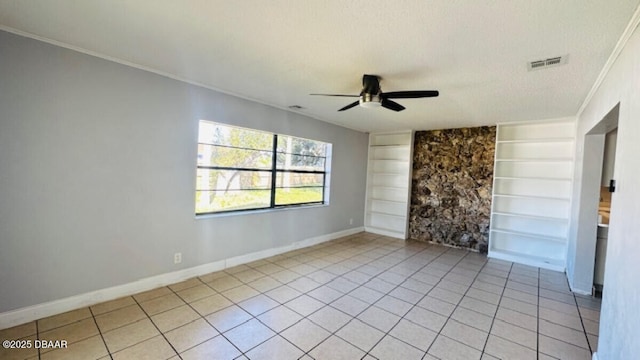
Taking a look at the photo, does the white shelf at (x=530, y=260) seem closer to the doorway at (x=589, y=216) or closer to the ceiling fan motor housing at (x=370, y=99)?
the doorway at (x=589, y=216)

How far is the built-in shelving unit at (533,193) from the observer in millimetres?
4281

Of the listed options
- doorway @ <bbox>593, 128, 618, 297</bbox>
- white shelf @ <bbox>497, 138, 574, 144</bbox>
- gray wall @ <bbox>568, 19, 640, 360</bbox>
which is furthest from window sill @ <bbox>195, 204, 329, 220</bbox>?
doorway @ <bbox>593, 128, 618, 297</bbox>

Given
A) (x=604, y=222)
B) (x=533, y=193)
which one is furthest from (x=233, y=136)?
(x=533, y=193)

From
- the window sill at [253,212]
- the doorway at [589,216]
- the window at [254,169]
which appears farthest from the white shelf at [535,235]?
the window at [254,169]

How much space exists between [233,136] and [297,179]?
147cm

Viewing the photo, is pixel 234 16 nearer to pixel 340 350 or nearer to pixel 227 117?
pixel 227 117

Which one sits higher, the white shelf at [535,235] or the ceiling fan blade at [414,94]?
the ceiling fan blade at [414,94]

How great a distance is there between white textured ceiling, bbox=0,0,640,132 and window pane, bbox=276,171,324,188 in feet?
5.62

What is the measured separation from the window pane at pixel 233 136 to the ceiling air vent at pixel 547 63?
3.29m

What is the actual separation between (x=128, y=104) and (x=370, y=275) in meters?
3.56

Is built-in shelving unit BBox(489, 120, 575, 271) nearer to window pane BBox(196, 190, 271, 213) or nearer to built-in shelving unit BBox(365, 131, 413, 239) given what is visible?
built-in shelving unit BBox(365, 131, 413, 239)

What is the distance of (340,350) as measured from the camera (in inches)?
83.2

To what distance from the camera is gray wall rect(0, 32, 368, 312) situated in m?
2.19

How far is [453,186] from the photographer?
17.4 feet
